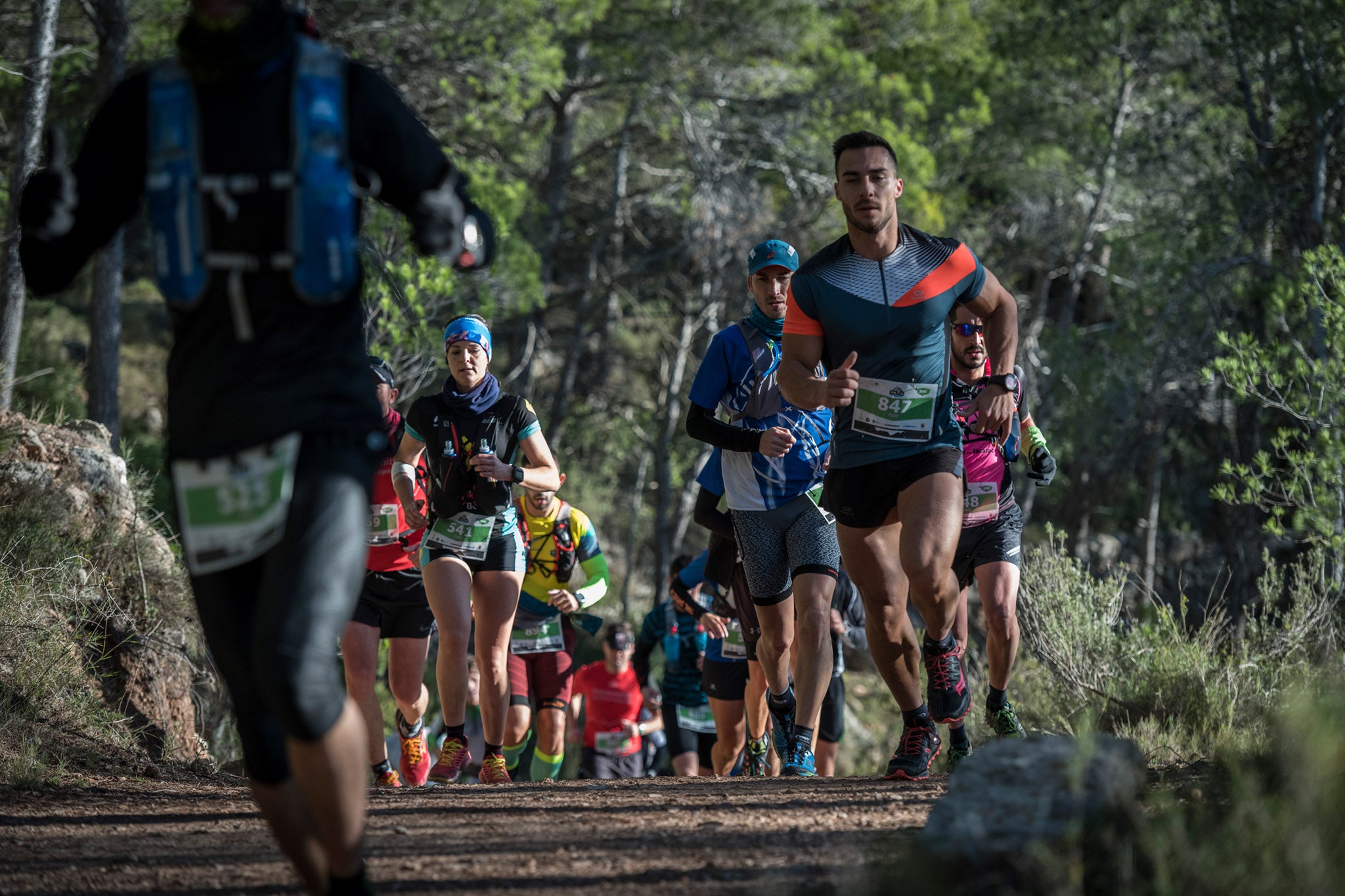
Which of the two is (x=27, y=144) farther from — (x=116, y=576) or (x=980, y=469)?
(x=980, y=469)

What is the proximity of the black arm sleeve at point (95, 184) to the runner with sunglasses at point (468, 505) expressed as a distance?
3.18 meters

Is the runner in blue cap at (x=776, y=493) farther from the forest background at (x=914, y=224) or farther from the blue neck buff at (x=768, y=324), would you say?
the forest background at (x=914, y=224)

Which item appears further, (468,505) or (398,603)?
(398,603)

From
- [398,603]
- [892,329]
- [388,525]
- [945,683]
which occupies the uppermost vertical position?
[892,329]

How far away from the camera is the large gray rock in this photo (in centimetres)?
271

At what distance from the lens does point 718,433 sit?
233 inches

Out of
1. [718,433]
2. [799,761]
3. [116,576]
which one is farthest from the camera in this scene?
[116,576]

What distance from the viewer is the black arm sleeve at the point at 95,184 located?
286 cm

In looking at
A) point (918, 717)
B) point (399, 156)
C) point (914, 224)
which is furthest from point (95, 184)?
point (914, 224)

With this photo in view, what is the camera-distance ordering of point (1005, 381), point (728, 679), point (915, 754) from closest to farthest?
1. point (1005, 381)
2. point (915, 754)
3. point (728, 679)

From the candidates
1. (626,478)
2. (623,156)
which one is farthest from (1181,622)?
(626,478)

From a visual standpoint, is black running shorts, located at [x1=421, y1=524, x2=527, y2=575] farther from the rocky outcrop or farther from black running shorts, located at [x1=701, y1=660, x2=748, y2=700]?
black running shorts, located at [x1=701, y1=660, x2=748, y2=700]

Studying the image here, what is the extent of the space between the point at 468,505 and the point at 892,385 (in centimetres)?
230

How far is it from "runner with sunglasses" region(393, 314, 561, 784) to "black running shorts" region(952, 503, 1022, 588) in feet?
6.93
